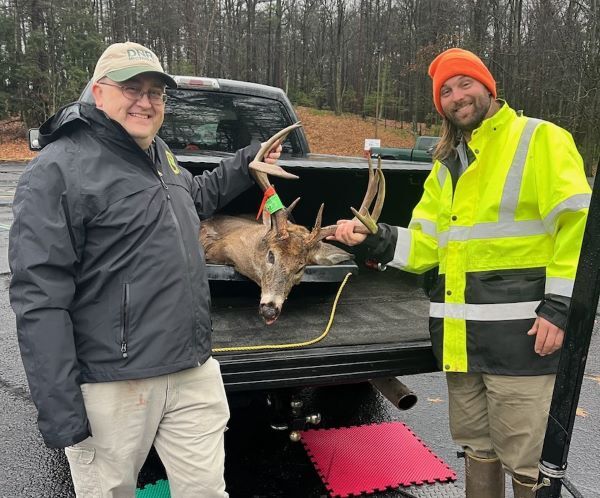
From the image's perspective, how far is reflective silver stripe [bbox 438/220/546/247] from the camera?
275 cm

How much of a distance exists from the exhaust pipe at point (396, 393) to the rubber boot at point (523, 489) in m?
0.67

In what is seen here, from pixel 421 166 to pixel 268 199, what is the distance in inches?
54.1

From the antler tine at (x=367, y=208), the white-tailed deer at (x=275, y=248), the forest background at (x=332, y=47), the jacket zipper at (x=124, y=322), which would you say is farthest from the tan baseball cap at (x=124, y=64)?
the forest background at (x=332, y=47)

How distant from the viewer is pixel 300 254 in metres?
4.03

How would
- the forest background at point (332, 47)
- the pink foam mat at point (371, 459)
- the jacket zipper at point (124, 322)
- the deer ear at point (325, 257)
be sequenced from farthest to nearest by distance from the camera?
the forest background at point (332, 47)
the deer ear at point (325, 257)
the pink foam mat at point (371, 459)
the jacket zipper at point (124, 322)

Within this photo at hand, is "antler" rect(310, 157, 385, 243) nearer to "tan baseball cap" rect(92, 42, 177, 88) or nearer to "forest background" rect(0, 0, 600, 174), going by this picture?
"tan baseball cap" rect(92, 42, 177, 88)

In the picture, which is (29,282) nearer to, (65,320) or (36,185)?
(65,320)

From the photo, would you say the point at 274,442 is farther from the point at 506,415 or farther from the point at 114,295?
the point at 114,295

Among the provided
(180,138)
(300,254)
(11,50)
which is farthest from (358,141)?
(300,254)

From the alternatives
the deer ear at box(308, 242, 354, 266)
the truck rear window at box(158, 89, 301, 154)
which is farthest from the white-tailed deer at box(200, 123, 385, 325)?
the truck rear window at box(158, 89, 301, 154)

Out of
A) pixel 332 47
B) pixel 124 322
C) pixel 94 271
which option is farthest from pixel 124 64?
pixel 332 47

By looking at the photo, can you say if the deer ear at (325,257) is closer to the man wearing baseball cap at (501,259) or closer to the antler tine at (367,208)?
the antler tine at (367,208)

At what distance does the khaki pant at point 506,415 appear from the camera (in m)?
2.76

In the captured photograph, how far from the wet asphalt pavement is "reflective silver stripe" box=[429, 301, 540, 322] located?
1.29 metres
